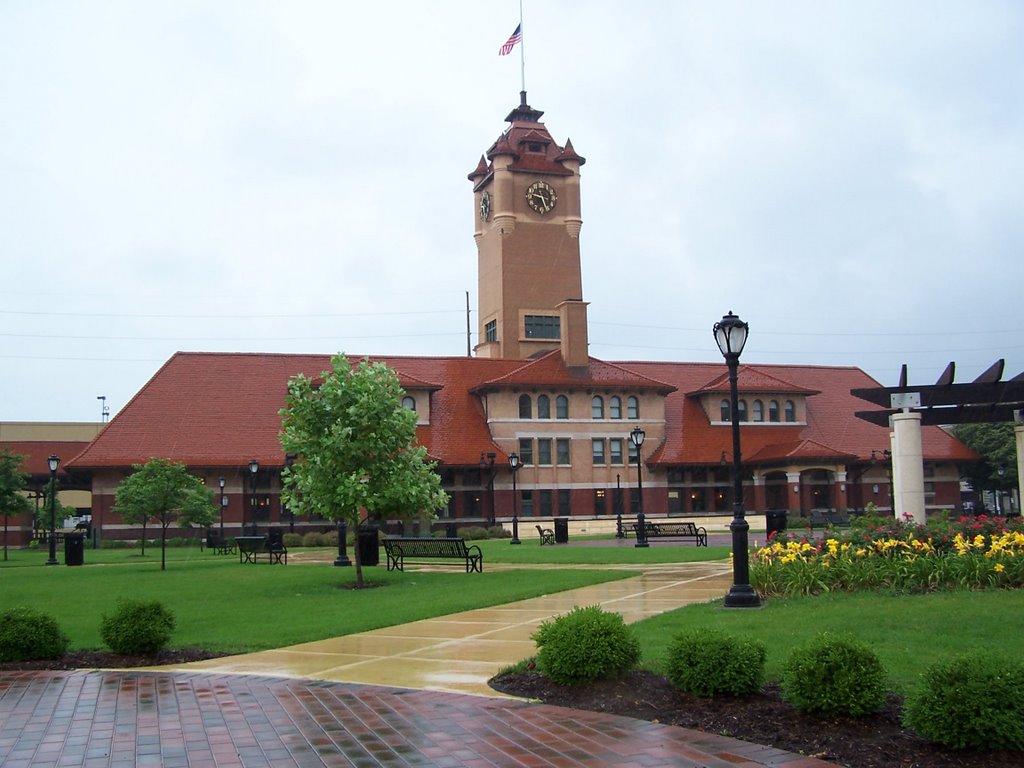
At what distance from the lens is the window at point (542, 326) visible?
70.1 m

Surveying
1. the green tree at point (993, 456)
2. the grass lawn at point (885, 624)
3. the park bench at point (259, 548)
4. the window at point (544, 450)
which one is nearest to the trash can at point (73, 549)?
the park bench at point (259, 548)

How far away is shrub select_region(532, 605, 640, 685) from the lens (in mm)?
9000

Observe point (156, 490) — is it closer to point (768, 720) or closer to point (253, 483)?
point (253, 483)

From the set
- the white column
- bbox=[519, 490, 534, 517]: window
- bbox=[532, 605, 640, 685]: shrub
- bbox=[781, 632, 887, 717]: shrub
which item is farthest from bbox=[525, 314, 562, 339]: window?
bbox=[781, 632, 887, 717]: shrub

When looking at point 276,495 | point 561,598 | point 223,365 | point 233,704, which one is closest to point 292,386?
point 561,598

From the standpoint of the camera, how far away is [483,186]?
73312 millimetres

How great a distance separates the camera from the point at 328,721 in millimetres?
8148

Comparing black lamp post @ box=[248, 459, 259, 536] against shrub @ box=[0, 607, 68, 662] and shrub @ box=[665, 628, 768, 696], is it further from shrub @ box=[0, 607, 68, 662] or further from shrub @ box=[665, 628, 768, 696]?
shrub @ box=[665, 628, 768, 696]

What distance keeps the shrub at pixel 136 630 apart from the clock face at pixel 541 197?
6134cm

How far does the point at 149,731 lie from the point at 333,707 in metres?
1.50

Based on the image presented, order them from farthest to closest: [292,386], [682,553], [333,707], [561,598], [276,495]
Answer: [276,495] → [682,553] → [292,386] → [561,598] → [333,707]

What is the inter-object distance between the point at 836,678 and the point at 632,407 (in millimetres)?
54742

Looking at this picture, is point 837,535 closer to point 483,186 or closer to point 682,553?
point 682,553

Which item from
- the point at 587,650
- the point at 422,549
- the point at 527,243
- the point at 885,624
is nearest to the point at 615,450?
the point at 527,243
